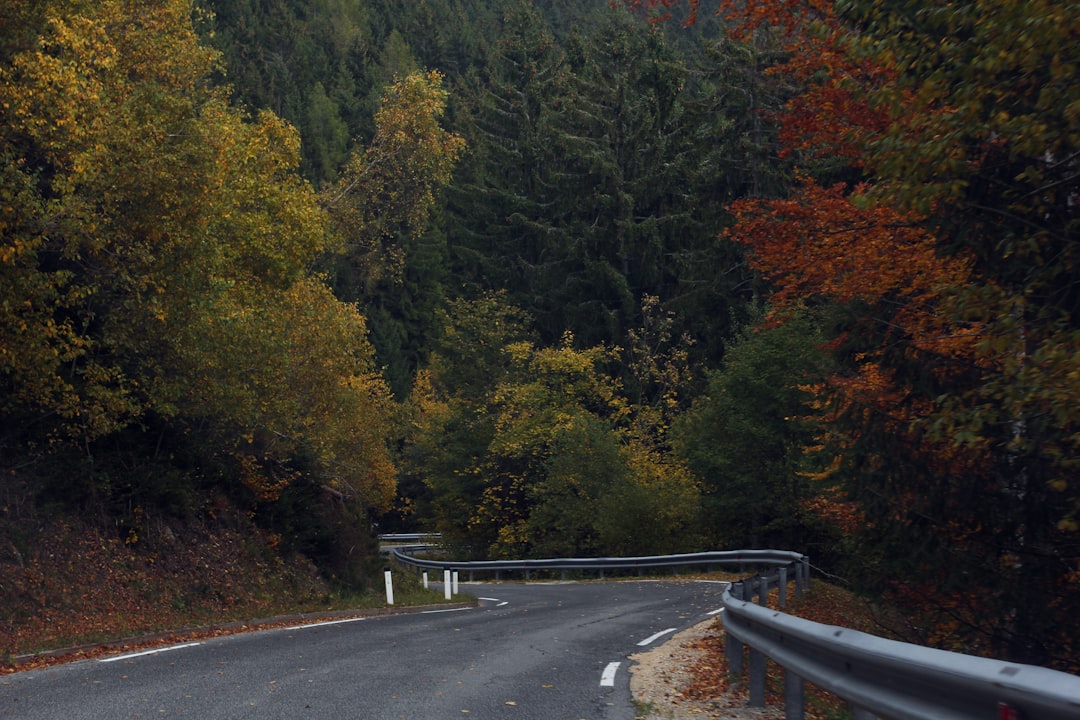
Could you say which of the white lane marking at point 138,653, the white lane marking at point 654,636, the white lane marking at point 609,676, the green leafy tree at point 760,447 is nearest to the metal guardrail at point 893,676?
the white lane marking at point 609,676

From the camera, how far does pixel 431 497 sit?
6794 cm

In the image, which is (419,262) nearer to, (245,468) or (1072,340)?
(245,468)

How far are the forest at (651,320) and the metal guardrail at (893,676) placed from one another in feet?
7.61

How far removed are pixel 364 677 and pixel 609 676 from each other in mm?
2503

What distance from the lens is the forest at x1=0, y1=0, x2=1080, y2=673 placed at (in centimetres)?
886

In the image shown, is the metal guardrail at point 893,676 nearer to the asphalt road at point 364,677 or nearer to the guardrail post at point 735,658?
the guardrail post at point 735,658

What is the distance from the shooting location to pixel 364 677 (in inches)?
397

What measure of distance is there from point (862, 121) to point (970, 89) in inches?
217

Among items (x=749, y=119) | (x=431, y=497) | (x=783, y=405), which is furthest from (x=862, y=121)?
(x=431, y=497)

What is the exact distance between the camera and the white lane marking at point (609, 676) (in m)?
10.3

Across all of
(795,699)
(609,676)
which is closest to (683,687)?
(609,676)

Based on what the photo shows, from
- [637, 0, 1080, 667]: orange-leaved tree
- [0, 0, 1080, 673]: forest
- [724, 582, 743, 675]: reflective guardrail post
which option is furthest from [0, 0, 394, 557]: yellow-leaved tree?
[724, 582, 743, 675]: reflective guardrail post

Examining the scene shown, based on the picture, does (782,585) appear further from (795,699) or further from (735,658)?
(795,699)

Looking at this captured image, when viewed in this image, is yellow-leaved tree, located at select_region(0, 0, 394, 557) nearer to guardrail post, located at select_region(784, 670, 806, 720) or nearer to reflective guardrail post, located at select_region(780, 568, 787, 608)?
reflective guardrail post, located at select_region(780, 568, 787, 608)
